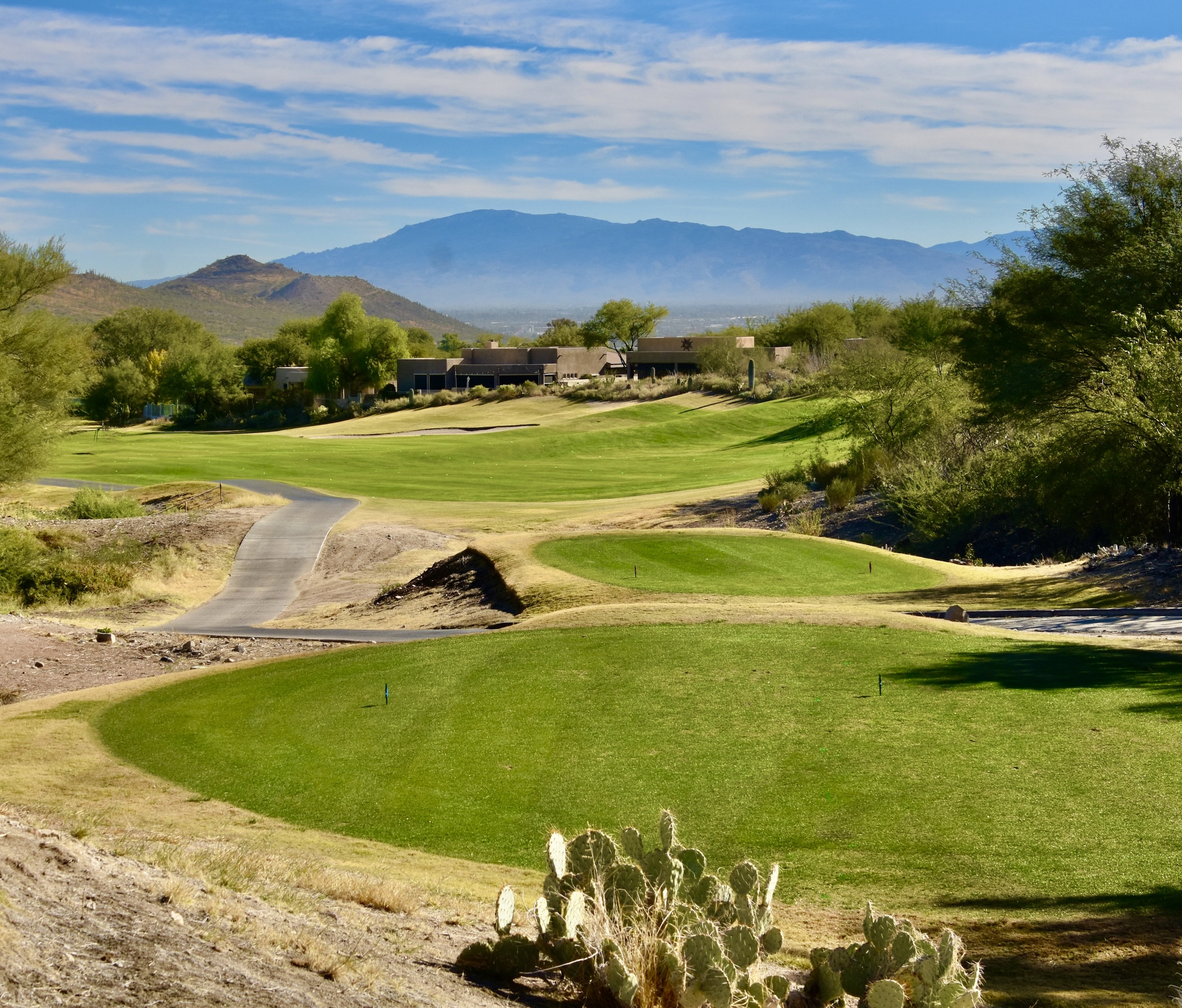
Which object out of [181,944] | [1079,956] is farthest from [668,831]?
[1079,956]

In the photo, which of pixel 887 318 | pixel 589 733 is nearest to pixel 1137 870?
pixel 589 733

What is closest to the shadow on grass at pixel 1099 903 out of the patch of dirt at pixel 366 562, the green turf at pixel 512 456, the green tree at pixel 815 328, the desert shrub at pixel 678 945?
the desert shrub at pixel 678 945

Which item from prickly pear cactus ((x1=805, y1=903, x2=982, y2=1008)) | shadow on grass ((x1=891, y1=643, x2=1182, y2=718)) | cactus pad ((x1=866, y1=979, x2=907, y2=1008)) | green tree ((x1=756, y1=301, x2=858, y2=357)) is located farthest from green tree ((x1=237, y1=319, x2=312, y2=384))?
cactus pad ((x1=866, y1=979, x2=907, y2=1008))

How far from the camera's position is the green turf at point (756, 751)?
30.8 ft

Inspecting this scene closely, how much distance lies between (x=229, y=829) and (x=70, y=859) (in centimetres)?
384

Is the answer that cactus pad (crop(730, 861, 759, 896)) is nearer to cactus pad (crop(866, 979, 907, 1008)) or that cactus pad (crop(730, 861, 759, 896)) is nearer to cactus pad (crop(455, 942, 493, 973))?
cactus pad (crop(866, 979, 907, 1008))

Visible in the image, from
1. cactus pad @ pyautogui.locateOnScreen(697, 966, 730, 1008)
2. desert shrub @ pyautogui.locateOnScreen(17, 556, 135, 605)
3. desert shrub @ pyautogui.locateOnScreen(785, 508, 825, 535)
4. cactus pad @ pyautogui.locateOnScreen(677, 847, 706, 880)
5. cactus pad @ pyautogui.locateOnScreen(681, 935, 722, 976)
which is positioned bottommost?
desert shrub @ pyautogui.locateOnScreen(17, 556, 135, 605)

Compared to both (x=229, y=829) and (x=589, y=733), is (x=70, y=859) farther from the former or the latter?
(x=589, y=733)

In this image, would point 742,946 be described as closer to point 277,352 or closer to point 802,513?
point 802,513

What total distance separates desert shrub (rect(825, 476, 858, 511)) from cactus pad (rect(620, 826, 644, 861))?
1541 inches

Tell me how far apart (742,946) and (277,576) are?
3183 cm

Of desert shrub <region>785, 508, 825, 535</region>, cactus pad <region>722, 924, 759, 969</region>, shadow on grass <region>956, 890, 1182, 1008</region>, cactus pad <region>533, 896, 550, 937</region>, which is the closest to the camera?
cactus pad <region>722, 924, 759, 969</region>

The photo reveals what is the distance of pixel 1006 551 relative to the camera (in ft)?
118

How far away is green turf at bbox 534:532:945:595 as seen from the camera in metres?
26.1
